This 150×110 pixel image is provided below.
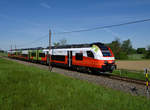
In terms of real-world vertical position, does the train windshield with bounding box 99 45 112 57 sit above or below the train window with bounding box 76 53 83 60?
above

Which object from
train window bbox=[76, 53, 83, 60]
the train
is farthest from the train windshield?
train window bbox=[76, 53, 83, 60]

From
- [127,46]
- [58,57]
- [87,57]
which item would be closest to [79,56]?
[87,57]

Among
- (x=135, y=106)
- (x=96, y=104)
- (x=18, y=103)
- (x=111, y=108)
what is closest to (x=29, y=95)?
(x=18, y=103)

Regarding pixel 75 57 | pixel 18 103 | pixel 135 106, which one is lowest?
pixel 135 106

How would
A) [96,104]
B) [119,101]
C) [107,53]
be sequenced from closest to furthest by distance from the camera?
[96,104], [119,101], [107,53]

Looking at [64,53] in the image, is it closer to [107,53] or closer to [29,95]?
[107,53]

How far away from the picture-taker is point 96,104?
6.05 m

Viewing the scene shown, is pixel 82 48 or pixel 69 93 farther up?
pixel 82 48

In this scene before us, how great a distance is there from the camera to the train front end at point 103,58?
15.1 m

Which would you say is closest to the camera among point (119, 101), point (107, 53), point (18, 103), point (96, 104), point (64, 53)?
point (18, 103)

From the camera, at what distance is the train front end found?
593 inches

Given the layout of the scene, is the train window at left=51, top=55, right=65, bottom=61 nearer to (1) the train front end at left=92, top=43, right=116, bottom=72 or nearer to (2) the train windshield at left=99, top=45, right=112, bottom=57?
(1) the train front end at left=92, top=43, right=116, bottom=72

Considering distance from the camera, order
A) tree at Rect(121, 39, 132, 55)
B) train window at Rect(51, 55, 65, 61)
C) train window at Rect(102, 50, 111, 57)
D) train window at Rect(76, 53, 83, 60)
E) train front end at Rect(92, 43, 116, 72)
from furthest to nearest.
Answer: tree at Rect(121, 39, 132, 55)
train window at Rect(51, 55, 65, 61)
train window at Rect(76, 53, 83, 60)
train window at Rect(102, 50, 111, 57)
train front end at Rect(92, 43, 116, 72)

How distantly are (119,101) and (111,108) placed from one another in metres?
1.17
